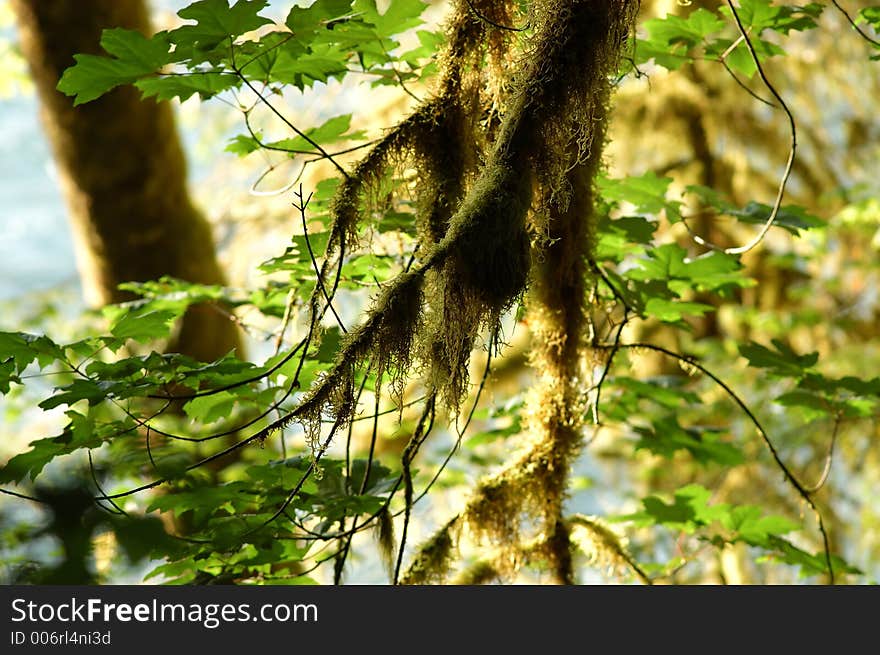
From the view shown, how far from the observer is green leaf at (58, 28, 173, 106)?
1.29m

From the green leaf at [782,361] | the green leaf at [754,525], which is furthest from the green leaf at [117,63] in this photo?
the green leaf at [754,525]

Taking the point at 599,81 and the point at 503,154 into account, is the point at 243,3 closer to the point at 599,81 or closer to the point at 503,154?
the point at 503,154

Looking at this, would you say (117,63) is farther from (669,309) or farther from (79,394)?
(669,309)

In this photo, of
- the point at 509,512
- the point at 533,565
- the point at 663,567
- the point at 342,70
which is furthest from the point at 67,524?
the point at 663,567

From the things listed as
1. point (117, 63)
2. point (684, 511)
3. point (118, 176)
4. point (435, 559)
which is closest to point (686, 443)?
point (684, 511)

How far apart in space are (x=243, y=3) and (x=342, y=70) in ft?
1.19

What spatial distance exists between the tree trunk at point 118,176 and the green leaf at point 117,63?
5.76 ft

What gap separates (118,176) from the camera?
313 centimetres

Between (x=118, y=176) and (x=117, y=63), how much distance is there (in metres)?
1.95

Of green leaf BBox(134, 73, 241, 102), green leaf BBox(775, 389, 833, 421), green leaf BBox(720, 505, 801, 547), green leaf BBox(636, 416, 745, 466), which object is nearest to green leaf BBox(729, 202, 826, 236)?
green leaf BBox(775, 389, 833, 421)

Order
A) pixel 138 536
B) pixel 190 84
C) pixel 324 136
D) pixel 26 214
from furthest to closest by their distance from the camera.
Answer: pixel 26 214 < pixel 324 136 < pixel 190 84 < pixel 138 536

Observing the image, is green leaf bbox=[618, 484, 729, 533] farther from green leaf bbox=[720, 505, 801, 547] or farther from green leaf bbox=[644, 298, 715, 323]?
green leaf bbox=[644, 298, 715, 323]

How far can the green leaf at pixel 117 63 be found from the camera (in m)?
1.29

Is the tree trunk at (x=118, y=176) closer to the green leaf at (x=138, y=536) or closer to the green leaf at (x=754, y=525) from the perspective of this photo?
the green leaf at (x=754, y=525)
